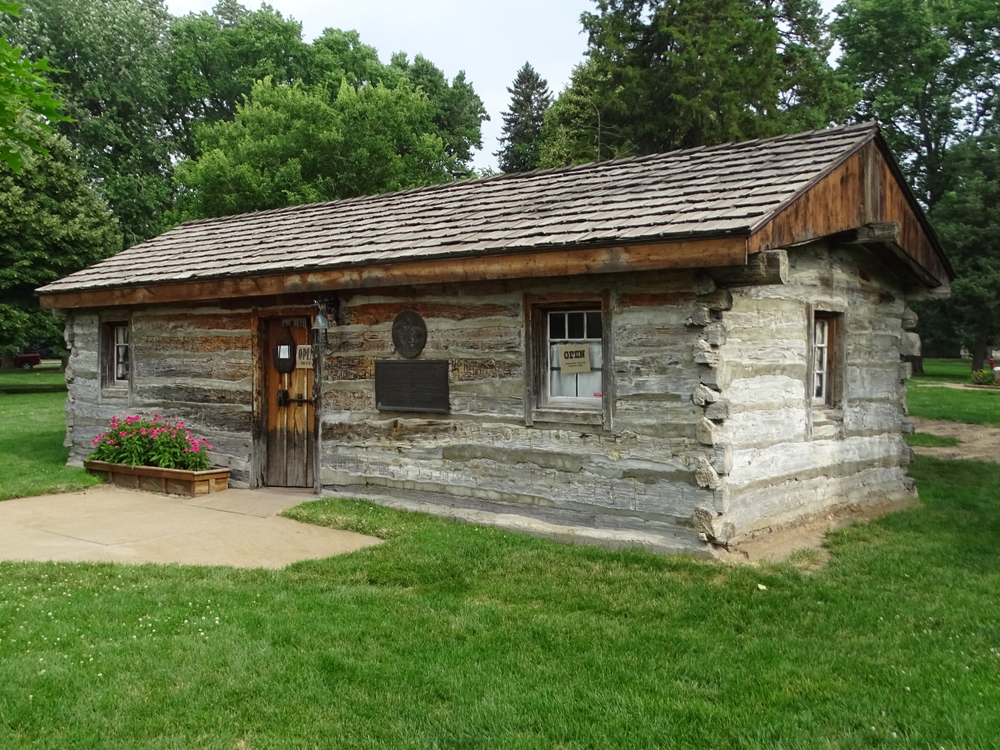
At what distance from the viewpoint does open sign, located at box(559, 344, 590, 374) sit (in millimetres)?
8227

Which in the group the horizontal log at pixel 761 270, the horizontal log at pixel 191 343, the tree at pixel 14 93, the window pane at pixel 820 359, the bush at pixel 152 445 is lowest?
the bush at pixel 152 445

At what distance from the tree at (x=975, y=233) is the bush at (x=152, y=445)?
25.6m

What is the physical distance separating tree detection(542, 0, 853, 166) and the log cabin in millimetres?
21165

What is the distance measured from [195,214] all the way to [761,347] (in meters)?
26.0

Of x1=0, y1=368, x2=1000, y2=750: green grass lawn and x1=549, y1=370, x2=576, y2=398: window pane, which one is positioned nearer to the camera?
x1=0, y1=368, x2=1000, y2=750: green grass lawn

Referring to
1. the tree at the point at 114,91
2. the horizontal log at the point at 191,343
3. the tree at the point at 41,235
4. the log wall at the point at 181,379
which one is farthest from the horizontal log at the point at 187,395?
the tree at the point at 114,91

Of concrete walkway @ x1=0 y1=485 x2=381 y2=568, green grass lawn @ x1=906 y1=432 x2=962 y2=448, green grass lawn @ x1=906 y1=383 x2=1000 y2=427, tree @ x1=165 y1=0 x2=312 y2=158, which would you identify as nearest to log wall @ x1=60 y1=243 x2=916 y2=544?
concrete walkway @ x1=0 y1=485 x2=381 y2=568

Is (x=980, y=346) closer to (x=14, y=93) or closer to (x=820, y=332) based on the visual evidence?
(x=820, y=332)

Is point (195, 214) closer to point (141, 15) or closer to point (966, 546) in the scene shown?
point (141, 15)

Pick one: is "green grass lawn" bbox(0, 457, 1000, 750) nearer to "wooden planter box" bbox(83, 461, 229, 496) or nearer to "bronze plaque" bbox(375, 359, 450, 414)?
"bronze plaque" bbox(375, 359, 450, 414)

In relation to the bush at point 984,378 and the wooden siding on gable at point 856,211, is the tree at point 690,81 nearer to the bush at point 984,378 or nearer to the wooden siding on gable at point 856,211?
the bush at point 984,378

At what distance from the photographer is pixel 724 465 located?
24.2 ft

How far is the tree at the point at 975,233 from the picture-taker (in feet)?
94.9

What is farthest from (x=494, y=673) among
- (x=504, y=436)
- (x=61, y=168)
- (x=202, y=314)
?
(x=61, y=168)
